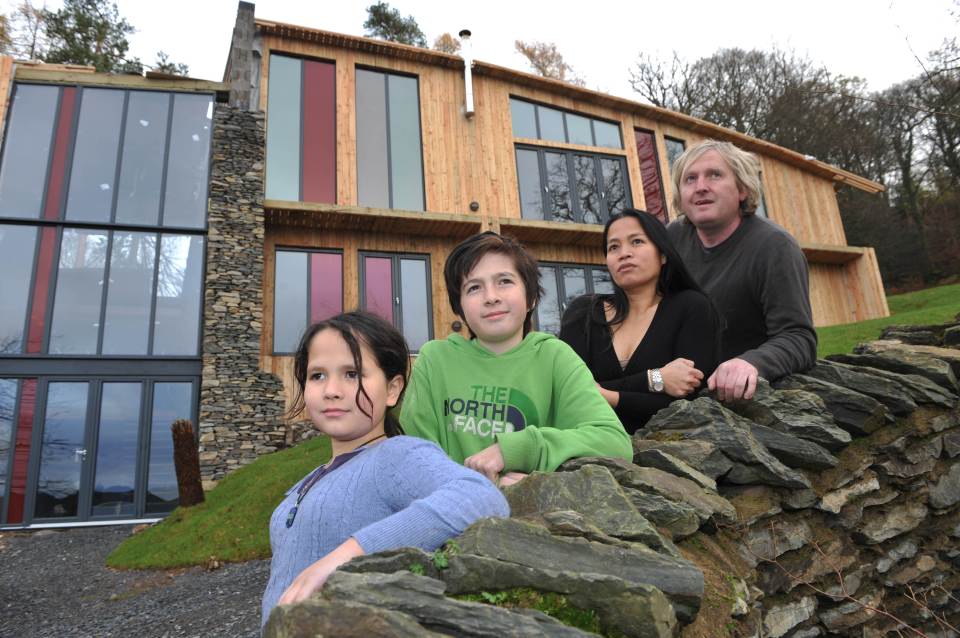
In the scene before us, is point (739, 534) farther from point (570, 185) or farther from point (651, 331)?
point (570, 185)

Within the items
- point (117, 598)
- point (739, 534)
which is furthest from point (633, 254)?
point (117, 598)

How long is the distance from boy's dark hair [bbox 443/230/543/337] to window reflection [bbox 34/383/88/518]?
12.3 metres

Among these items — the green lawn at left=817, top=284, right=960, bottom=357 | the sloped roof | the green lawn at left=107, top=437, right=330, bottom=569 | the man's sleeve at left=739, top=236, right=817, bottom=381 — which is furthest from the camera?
the sloped roof

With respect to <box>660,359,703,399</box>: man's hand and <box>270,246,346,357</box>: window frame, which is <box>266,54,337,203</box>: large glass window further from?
<box>660,359,703,399</box>: man's hand

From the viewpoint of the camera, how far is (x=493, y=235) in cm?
241

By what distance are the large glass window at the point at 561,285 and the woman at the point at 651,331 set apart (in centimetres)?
1103

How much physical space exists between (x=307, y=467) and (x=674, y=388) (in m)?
7.92

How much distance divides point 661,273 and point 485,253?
1289mm

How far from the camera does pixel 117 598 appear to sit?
7.22 metres

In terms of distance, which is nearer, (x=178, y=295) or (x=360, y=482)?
(x=360, y=482)

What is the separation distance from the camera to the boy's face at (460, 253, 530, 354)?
86.7 inches

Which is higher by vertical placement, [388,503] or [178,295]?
[178,295]

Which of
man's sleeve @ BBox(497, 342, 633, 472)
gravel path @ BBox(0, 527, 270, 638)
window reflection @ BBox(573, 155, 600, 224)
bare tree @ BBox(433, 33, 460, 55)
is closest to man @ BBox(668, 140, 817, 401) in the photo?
man's sleeve @ BBox(497, 342, 633, 472)

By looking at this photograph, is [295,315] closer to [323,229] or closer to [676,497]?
[323,229]
